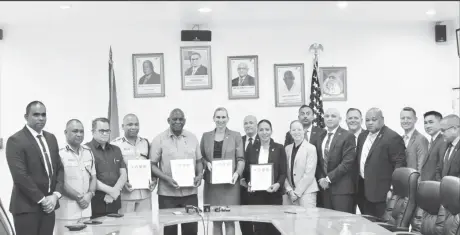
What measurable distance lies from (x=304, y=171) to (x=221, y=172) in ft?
3.21

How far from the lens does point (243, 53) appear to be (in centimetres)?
761

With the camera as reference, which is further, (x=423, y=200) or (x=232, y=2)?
(x=423, y=200)

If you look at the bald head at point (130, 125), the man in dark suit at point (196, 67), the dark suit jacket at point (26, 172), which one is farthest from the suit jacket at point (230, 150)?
the dark suit jacket at point (26, 172)

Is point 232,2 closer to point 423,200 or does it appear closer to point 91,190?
point 423,200

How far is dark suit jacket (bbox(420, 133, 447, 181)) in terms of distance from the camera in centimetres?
525

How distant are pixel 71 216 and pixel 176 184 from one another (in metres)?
1.24

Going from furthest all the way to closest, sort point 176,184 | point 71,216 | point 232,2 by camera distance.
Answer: point 176,184
point 71,216
point 232,2

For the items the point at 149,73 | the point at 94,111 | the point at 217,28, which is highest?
the point at 217,28

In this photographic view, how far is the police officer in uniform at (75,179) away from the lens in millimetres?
4832

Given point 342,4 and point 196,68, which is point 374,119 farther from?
point 342,4

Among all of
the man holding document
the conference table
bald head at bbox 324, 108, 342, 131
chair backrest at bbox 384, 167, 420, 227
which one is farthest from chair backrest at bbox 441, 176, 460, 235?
the man holding document

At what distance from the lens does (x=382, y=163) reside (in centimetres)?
580

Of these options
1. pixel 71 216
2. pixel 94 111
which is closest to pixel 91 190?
pixel 71 216

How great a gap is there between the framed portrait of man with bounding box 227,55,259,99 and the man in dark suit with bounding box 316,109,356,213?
6.30 ft
